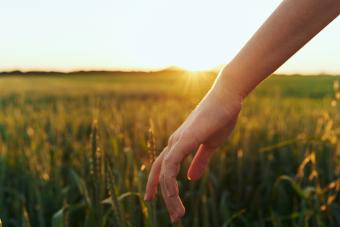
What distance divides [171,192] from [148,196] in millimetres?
119

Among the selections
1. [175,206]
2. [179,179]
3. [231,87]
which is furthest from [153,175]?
[179,179]

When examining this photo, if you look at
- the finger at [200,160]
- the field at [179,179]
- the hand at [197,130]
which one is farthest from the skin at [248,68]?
the field at [179,179]

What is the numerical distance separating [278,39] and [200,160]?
0.31 metres

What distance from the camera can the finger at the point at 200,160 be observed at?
0.97m

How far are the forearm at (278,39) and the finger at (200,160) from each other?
0.18 meters

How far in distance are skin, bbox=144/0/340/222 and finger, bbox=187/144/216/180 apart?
0.11 m

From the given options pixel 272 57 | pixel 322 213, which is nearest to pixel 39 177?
pixel 322 213

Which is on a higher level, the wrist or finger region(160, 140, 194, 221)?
the wrist

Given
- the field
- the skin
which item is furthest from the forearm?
the field

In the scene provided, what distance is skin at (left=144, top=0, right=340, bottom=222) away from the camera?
79cm

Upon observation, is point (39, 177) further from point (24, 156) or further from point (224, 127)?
point (224, 127)

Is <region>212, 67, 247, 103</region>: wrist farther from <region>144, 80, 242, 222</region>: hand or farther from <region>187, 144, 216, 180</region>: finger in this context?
<region>187, 144, 216, 180</region>: finger

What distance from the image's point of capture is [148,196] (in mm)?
962

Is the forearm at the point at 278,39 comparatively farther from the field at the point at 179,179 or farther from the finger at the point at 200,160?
the field at the point at 179,179
